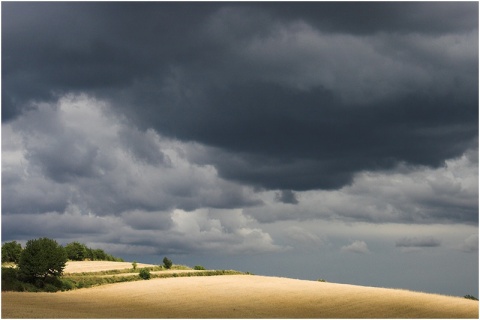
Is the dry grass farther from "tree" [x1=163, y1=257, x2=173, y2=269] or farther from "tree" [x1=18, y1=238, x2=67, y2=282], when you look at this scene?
"tree" [x1=163, y1=257, x2=173, y2=269]

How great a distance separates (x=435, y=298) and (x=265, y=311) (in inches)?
1204

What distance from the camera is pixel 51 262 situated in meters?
97.8

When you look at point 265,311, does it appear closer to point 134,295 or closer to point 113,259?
point 134,295

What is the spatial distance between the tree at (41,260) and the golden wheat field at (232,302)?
600 centimetres

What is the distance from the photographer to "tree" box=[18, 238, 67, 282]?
317 ft

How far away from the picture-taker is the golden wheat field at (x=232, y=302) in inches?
2593

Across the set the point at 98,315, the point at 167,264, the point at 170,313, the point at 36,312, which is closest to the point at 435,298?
the point at 170,313

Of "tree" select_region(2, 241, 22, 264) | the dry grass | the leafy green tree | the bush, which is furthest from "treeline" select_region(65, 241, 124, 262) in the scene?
the dry grass

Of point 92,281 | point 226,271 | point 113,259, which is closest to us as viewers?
point 92,281

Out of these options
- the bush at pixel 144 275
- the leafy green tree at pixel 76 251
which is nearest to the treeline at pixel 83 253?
the leafy green tree at pixel 76 251

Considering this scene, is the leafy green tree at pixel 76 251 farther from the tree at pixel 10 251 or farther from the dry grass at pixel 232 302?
the dry grass at pixel 232 302

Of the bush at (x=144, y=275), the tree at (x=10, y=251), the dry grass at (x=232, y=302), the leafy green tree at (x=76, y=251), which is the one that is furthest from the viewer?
the leafy green tree at (x=76, y=251)

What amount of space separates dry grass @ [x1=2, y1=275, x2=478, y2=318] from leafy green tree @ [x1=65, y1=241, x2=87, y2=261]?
53.4 m

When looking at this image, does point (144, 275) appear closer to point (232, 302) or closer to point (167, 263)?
point (167, 263)
